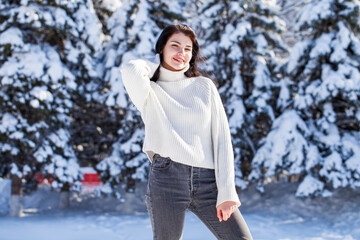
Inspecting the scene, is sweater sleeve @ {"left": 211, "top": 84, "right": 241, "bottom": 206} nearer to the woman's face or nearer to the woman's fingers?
the woman's fingers

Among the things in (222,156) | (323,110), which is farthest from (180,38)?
(323,110)

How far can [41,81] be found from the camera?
9719 millimetres

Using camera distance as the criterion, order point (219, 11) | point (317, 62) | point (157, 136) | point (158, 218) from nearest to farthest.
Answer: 1. point (158, 218)
2. point (157, 136)
3. point (317, 62)
4. point (219, 11)

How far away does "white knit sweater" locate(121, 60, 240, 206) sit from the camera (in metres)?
2.31

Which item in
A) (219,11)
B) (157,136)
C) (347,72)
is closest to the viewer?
(157,136)

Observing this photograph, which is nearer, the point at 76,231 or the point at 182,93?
the point at 182,93

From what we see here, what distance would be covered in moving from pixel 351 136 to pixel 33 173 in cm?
839

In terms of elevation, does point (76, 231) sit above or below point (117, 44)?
below

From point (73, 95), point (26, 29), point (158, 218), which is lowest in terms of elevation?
point (158, 218)

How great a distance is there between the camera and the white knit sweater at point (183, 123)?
7.59 feet

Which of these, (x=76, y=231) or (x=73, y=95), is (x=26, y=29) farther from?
(x=76, y=231)

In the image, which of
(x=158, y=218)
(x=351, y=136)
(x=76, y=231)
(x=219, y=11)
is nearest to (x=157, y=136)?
(x=158, y=218)

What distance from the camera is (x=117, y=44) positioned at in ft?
38.1

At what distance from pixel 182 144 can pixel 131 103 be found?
27.6 feet
